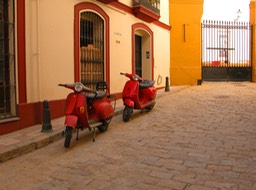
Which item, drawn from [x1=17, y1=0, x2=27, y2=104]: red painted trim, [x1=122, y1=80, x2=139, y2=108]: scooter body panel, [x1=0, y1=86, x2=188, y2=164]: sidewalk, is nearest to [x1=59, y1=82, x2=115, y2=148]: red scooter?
[x1=0, y1=86, x2=188, y2=164]: sidewalk

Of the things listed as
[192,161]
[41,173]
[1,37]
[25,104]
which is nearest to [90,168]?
[41,173]

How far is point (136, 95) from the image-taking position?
7.39 metres

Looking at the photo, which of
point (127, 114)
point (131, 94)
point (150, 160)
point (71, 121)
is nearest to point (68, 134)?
point (71, 121)

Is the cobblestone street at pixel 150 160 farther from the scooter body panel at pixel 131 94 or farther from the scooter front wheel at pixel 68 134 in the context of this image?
the scooter body panel at pixel 131 94

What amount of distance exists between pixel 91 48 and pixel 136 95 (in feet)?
7.85

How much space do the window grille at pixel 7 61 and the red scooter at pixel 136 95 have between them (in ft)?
8.46

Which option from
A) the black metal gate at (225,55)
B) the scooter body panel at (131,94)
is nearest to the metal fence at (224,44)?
the black metal gate at (225,55)

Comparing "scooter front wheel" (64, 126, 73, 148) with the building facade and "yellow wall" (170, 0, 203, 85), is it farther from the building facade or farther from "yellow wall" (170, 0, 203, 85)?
"yellow wall" (170, 0, 203, 85)

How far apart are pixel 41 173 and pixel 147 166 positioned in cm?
144

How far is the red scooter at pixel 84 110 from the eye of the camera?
5.05 m

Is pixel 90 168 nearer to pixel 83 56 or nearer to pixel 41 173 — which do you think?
pixel 41 173

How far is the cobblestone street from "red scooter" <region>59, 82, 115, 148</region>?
0.32 m

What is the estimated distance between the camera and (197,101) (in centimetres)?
1029

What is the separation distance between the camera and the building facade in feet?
19.4
